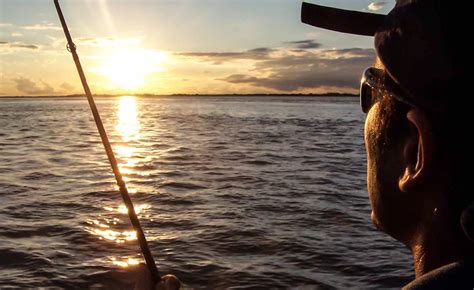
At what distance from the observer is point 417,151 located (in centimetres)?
142

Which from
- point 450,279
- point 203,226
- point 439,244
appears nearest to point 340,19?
point 439,244

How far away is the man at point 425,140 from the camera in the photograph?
50.8 inches

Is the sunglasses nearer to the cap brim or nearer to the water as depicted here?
the cap brim

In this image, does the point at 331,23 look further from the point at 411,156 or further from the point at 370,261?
the point at 370,261

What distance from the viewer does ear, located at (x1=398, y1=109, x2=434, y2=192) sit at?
1.34 m

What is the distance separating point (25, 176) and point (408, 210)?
15399 millimetres

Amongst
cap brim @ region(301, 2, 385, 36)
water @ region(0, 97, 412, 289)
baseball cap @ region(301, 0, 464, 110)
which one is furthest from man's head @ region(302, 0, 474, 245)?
water @ region(0, 97, 412, 289)

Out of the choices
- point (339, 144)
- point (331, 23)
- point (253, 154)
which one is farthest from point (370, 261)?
point (339, 144)

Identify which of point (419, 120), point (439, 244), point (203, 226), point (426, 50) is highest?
point (426, 50)

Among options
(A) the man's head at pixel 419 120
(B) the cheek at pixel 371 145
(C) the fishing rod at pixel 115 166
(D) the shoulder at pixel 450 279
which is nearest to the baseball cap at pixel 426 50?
(A) the man's head at pixel 419 120

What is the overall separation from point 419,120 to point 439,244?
1.11 feet

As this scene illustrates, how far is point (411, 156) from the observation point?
4.73 feet

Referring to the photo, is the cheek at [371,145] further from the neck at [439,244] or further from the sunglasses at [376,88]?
the neck at [439,244]

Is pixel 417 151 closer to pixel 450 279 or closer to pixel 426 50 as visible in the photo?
pixel 426 50
